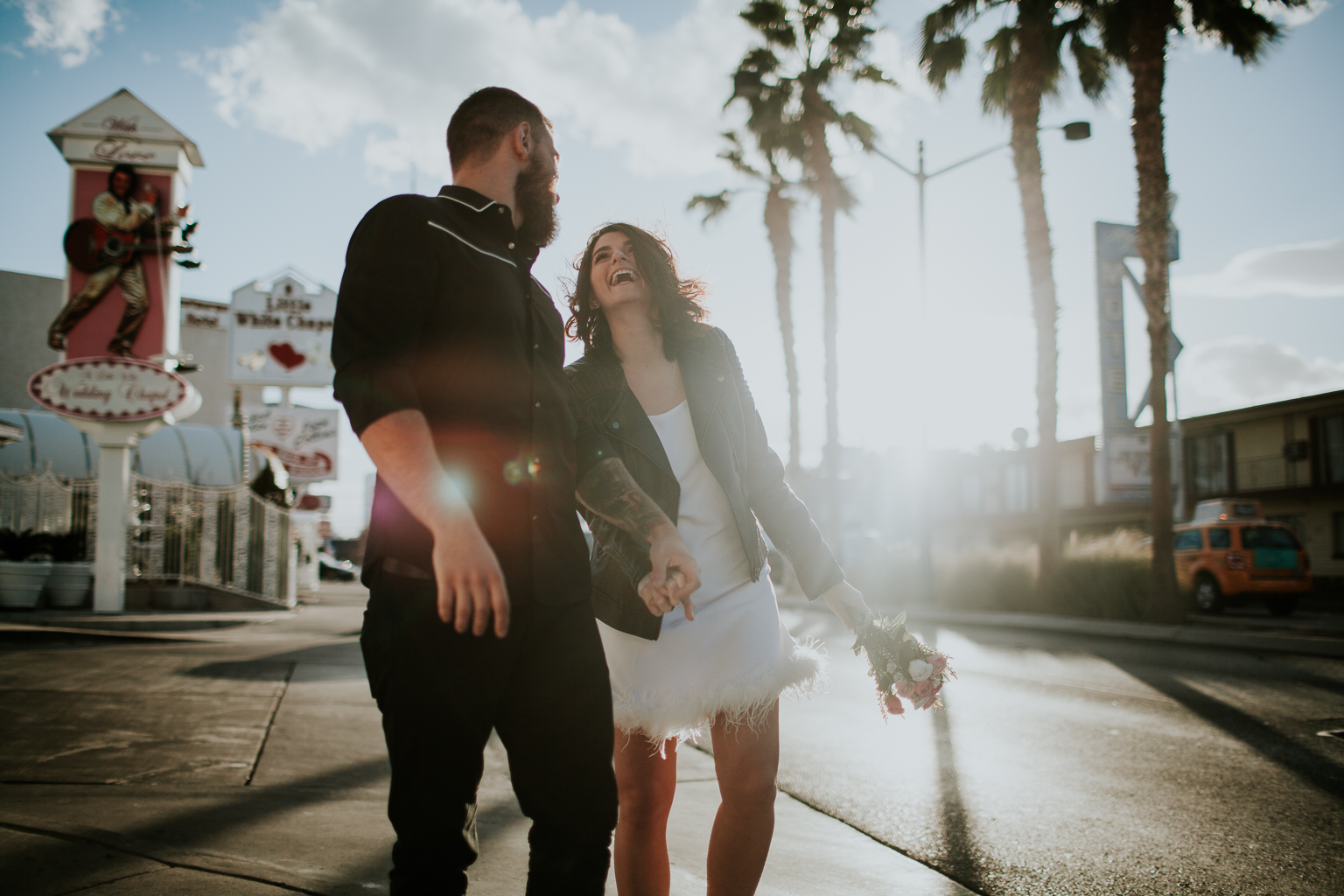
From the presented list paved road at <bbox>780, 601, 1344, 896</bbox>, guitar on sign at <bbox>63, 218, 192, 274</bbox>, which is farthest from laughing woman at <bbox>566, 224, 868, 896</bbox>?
guitar on sign at <bbox>63, 218, 192, 274</bbox>

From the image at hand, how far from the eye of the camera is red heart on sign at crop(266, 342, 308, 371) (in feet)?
80.8

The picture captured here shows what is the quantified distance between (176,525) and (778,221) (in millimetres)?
16130

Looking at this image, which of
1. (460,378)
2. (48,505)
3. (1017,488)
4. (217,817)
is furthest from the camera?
(1017,488)

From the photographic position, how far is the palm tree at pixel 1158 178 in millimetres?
13633

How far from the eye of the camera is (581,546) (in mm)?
1801

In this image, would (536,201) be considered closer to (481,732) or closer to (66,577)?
(481,732)

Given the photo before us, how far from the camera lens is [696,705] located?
7.26 feet

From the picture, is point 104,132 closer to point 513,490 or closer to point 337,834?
point 337,834

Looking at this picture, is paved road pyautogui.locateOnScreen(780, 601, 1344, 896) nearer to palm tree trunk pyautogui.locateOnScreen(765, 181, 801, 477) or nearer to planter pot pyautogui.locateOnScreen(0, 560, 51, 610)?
planter pot pyautogui.locateOnScreen(0, 560, 51, 610)

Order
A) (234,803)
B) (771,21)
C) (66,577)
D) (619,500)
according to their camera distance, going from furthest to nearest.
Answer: (771,21), (66,577), (234,803), (619,500)

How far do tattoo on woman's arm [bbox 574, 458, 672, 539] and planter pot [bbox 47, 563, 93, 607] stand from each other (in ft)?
49.6

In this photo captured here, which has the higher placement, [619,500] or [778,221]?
[778,221]

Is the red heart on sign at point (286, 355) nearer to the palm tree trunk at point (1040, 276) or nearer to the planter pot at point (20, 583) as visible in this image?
the planter pot at point (20, 583)

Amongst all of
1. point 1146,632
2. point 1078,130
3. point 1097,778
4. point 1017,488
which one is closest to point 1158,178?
point 1078,130
